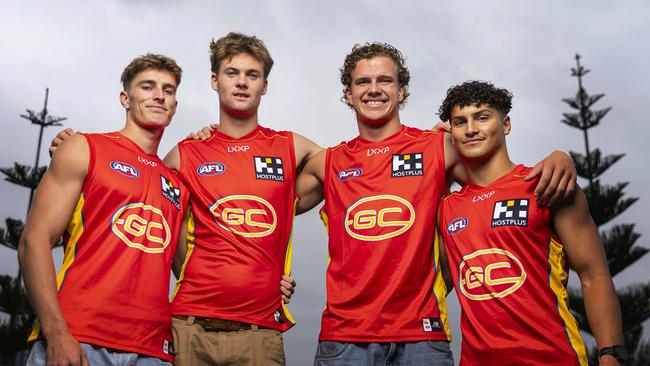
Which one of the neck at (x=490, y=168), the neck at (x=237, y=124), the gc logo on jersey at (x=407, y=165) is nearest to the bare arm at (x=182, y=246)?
the neck at (x=237, y=124)

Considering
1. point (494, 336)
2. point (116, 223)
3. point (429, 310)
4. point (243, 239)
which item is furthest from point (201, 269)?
point (494, 336)

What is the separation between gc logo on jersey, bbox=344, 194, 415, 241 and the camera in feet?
13.6

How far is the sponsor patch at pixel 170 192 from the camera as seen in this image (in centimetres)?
427

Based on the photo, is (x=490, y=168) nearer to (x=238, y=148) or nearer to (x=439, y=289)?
(x=439, y=289)

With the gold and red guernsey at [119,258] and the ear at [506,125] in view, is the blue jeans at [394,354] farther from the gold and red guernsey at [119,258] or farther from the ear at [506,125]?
the ear at [506,125]

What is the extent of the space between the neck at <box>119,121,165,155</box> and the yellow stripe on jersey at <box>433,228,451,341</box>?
2.00 m

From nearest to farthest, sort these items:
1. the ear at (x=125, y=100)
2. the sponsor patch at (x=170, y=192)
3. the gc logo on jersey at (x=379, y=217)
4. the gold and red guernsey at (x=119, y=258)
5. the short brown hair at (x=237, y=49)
A: the gold and red guernsey at (x=119, y=258), the gc logo on jersey at (x=379, y=217), the sponsor patch at (x=170, y=192), the ear at (x=125, y=100), the short brown hair at (x=237, y=49)

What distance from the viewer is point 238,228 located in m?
4.37

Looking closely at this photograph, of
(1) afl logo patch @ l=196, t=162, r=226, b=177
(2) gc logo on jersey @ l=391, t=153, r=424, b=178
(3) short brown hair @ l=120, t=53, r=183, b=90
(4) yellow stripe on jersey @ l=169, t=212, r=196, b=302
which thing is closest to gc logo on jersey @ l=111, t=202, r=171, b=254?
(4) yellow stripe on jersey @ l=169, t=212, r=196, b=302

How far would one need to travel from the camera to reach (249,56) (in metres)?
4.89

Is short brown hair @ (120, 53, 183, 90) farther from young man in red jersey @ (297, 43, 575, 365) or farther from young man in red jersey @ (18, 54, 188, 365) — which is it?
young man in red jersey @ (297, 43, 575, 365)

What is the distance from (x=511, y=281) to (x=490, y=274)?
123 millimetres

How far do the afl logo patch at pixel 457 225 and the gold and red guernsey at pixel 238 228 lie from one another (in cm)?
117

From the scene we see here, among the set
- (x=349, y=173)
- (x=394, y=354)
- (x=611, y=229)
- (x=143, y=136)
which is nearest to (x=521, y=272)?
(x=394, y=354)
